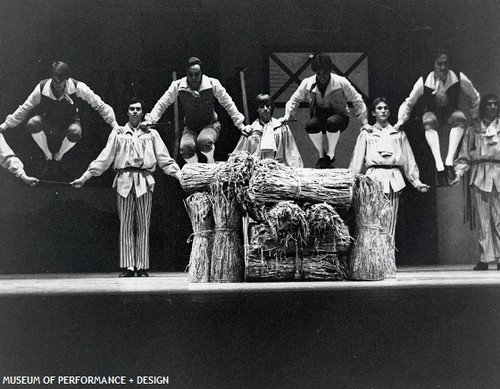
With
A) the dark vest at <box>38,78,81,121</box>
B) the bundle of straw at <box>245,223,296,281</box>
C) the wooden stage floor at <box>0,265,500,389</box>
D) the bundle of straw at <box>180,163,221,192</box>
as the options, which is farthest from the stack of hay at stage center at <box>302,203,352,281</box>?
the dark vest at <box>38,78,81,121</box>

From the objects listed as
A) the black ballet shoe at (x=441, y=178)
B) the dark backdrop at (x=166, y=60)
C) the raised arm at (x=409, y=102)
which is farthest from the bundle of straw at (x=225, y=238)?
the black ballet shoe at (x=441, y=178)

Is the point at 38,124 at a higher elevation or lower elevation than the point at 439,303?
higher

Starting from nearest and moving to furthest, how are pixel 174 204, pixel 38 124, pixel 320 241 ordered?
pixel 320 241, pixel 38 124, pixel 174 204

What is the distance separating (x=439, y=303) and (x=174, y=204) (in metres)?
3.26

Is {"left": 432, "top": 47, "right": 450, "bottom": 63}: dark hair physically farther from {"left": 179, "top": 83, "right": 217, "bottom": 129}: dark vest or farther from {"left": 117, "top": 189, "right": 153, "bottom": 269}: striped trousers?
{"left": 117, "top": 189, "right": 153, "bottom": 269}: striped trousers

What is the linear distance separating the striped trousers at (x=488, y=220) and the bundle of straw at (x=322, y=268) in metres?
2.50

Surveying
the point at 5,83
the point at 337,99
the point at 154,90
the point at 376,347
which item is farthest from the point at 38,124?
the point at 376,347

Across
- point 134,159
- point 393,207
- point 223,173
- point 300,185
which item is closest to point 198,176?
point 223,173

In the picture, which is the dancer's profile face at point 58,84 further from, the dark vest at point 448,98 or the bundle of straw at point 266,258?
the dark vest at point 448,98

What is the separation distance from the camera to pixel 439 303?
12.0 feet

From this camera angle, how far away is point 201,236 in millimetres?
4344

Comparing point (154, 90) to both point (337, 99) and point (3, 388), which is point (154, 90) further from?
point (3, 388)

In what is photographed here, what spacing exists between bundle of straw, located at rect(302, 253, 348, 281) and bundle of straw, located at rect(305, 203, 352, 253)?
2.1 inches

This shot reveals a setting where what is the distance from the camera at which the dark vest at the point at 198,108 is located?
598 cm
